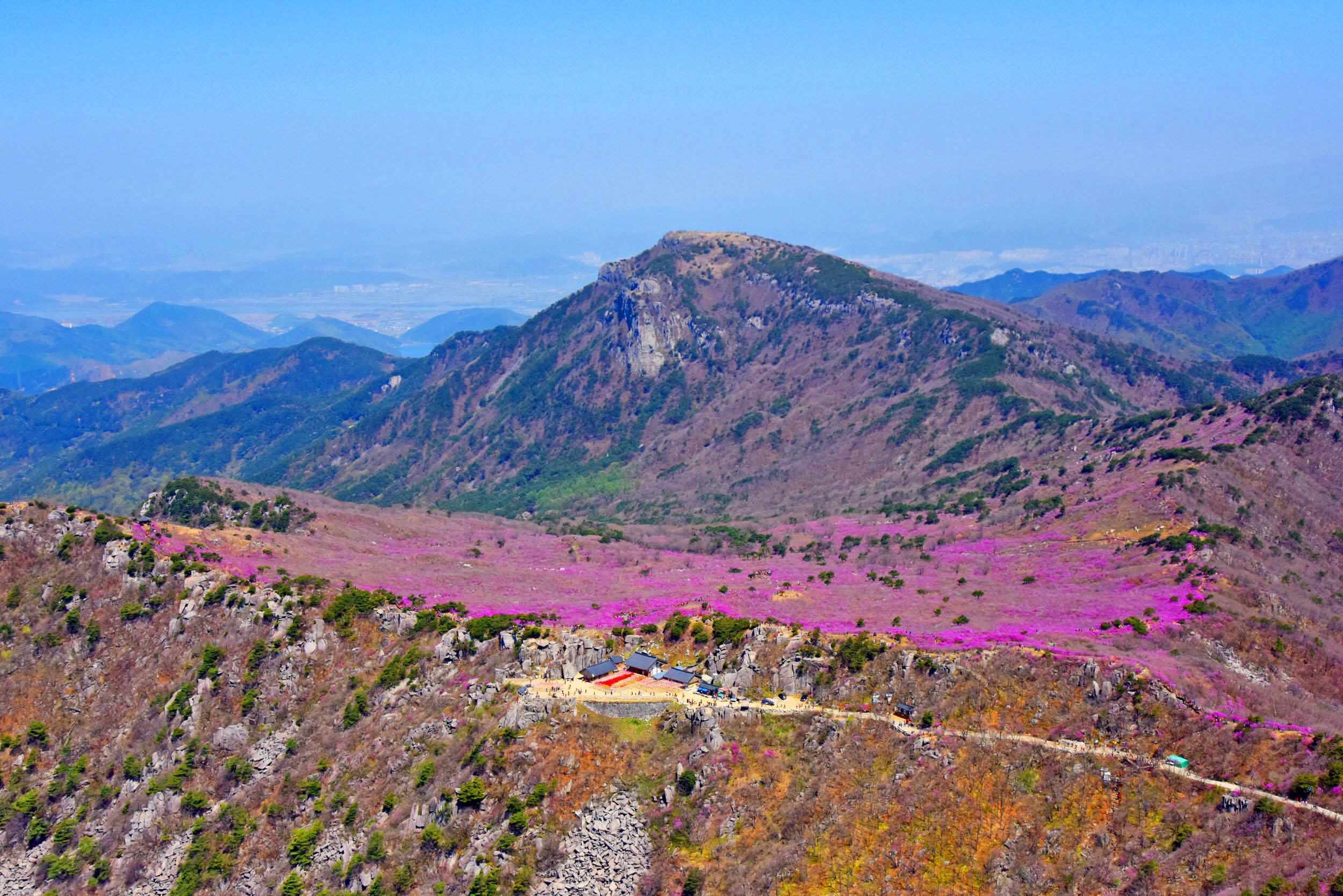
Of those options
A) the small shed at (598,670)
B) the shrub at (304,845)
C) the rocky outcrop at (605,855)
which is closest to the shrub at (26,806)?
the shrub at (304,845)

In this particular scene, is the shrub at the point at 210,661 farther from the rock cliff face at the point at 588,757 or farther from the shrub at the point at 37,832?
the shrub at the point at 37,832

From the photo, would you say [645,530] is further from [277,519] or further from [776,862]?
[776,862]

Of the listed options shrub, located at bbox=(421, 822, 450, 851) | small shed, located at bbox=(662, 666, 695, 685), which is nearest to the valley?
shrub, located at bbox=(421, 822, 450, 851)

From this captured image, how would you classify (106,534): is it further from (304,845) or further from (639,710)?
(639,710)

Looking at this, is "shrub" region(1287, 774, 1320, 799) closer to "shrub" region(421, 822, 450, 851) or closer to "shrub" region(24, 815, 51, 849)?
"shrub" region(421, 822, 450, 851)

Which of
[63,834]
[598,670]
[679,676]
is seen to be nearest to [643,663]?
[679,676]
